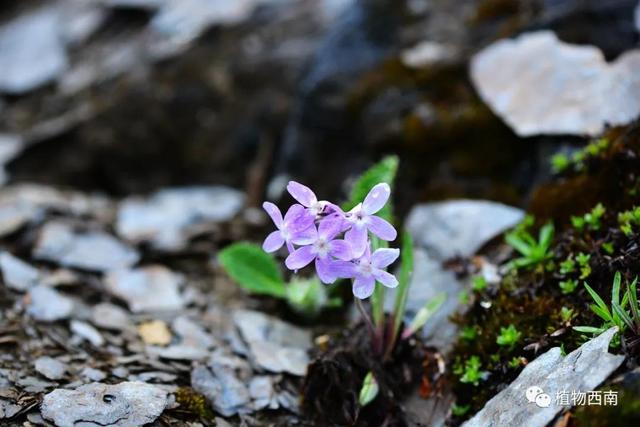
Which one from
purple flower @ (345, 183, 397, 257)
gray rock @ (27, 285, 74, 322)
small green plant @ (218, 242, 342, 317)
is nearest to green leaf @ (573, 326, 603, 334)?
purple flower @ (345, 183, 397, 257)

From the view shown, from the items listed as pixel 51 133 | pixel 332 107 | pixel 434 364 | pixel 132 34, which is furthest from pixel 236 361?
pixel 132 34

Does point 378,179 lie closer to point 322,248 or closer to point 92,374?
point 322,248

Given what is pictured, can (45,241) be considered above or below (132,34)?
below

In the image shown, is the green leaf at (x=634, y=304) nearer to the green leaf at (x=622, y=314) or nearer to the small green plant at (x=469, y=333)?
the green leaf at (x=622, y=314)

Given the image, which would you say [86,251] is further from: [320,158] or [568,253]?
[568,253]

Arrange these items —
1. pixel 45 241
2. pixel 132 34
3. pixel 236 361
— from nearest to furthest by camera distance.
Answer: pixel 236 361 → pixel 45 241 → pixel 132 34

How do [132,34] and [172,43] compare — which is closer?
[172,43]
